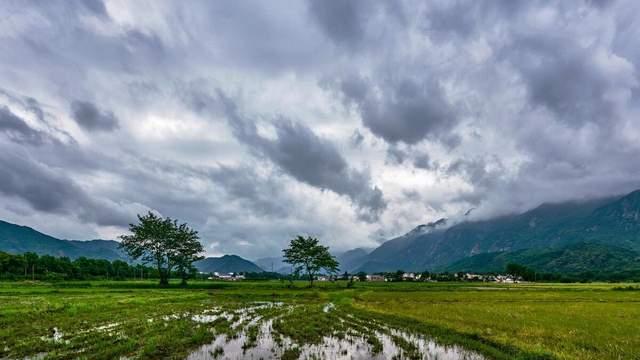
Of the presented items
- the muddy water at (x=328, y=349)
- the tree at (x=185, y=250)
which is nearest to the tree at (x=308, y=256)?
the tree at (x=185, y=250)

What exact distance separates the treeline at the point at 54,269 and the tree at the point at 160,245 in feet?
120

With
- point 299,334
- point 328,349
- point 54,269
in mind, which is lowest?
point 299,334

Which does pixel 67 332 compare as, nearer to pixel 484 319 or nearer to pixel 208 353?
pixel 208 353

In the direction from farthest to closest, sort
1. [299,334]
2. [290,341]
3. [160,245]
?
[160,245] < [299,334] < [290,341]

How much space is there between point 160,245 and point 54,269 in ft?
194

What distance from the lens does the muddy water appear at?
18.3 meters

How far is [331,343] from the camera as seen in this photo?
71.4ft

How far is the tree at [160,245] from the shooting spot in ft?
307

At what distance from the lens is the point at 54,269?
420 ft

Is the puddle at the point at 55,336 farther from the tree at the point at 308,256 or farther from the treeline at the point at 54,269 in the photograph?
the treeline at the point at 54,269

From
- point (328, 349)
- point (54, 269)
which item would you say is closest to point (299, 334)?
point (328, 349)

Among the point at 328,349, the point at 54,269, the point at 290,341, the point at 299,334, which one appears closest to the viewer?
the point at 328,349

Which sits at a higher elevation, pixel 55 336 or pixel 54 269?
pixel 54 269

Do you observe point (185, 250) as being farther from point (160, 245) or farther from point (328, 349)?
point (328, 349)
